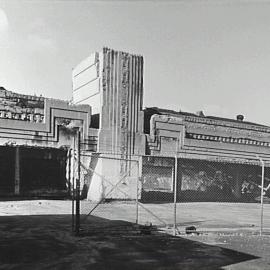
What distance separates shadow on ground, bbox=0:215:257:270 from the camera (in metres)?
7.09

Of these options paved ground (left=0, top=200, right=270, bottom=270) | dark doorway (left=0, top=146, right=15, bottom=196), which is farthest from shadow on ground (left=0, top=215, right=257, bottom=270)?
dark doorway (left=0, top=146, right=15, bottom=196)

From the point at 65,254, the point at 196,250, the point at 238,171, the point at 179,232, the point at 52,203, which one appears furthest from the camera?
the point at 238,171

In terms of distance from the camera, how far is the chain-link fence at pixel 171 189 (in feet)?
57.4

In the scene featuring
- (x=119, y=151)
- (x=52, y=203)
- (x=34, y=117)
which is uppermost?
(x=34, y=117)

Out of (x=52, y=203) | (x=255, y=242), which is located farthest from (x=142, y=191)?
(x=255, y=242)

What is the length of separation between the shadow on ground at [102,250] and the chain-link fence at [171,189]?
11.3ft

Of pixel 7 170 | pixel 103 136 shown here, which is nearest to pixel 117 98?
pixel 103 136

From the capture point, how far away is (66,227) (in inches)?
450

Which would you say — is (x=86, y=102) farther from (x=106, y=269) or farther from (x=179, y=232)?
(x=106, y=269)

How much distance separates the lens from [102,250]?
8.27m

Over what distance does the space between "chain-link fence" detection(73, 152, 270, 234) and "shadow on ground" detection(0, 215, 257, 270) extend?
3.44 metres

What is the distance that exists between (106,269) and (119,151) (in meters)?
15.2

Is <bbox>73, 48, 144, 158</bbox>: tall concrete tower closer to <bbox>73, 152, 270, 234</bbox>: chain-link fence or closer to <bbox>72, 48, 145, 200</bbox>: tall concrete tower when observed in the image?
<bbox>72, 48, 145, 200</bbox>: tall concrete tower

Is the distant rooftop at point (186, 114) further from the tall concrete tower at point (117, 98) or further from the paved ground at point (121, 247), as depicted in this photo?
the paved ground at point (121, 247)
